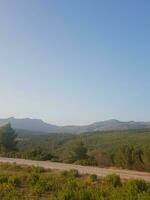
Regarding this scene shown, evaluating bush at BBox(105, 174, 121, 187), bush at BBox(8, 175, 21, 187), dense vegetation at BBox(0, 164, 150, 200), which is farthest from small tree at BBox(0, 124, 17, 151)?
bush at BBox(105, 174, 121, 187)

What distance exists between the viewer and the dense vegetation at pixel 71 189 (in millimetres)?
15844

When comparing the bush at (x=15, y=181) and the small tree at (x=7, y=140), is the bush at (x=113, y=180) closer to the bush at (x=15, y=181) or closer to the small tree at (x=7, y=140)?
the bush at (x=15, y=181)

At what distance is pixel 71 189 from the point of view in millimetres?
17984

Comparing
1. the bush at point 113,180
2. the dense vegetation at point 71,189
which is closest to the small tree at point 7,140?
the dense vegetation at point 71,189

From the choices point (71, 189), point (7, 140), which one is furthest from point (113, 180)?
point (7, 140)

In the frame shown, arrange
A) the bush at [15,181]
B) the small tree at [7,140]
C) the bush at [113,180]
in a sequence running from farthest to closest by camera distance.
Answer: the small tree at [7,140] → the bush at [15,181] → the bush at [113,180]

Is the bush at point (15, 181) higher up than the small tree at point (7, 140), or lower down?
lower down

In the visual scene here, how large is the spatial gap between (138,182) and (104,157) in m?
23.7

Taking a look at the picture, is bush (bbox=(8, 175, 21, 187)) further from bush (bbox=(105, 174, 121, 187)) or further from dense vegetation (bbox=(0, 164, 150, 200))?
bush (bbox=(105, 174, 121, 187))

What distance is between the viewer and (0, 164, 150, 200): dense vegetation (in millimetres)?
15844

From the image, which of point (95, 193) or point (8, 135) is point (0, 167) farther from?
point (8, 135)

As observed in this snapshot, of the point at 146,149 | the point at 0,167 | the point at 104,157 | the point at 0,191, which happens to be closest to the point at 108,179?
the point at 0,191

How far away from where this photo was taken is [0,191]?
1759 cm

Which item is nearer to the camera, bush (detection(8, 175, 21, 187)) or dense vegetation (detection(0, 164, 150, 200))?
dense vegetation (detection(0, 164, 150, 200))
